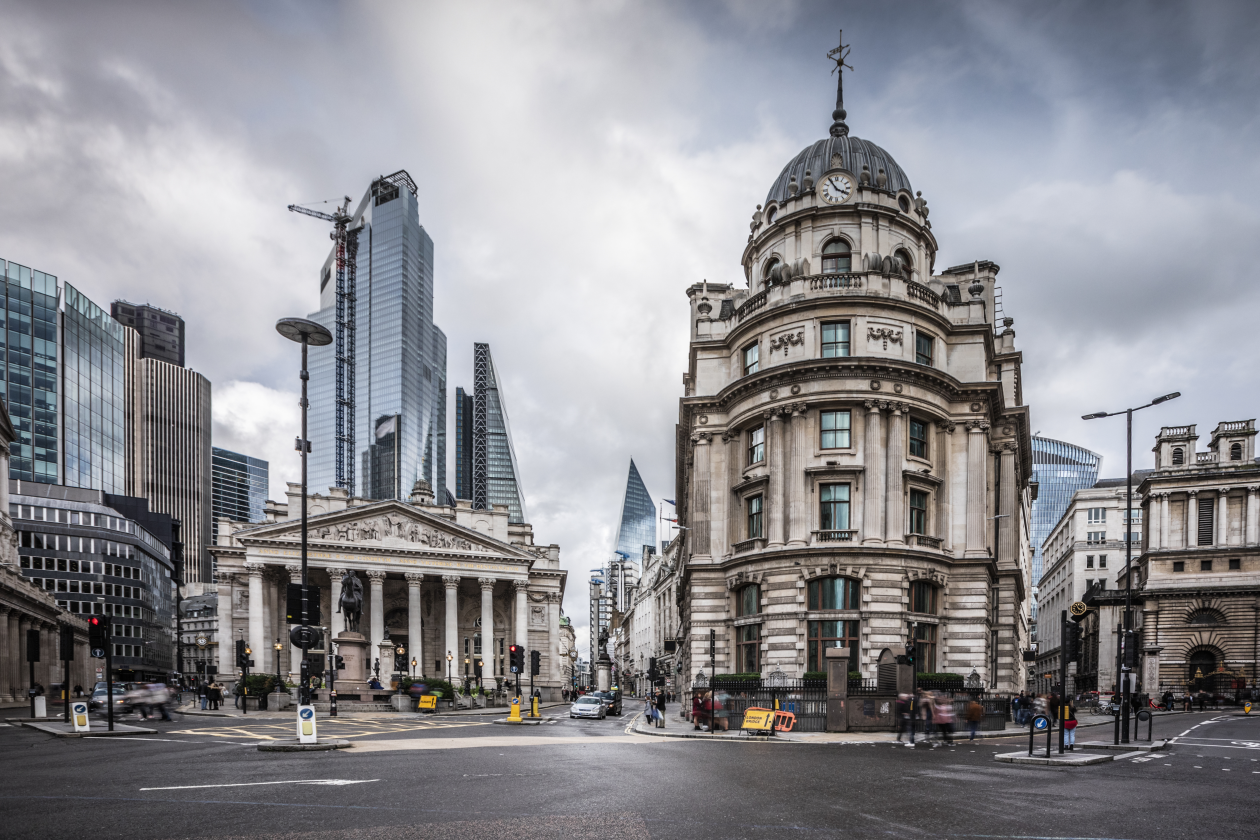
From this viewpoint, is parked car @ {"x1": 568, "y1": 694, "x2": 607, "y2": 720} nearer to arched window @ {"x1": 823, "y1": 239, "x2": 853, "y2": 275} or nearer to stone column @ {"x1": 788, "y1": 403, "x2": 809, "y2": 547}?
stone column @ {"x1": 788, "y1": 403, "x2": 809, "y2": 547}

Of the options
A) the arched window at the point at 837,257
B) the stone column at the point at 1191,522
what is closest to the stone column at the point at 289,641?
the arched window at the point at 837,257

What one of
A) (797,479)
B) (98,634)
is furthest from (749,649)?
(98,634)

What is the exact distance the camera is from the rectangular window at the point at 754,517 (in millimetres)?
40875

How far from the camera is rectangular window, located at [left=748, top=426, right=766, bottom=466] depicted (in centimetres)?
4097

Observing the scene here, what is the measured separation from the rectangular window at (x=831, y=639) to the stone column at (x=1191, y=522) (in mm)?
50555

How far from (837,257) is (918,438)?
10057 mm

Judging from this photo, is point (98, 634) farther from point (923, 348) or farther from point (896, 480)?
point (923, 348)

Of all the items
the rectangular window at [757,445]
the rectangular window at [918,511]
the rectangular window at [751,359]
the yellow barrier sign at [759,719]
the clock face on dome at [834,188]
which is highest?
the clock face on dome at [834,188]

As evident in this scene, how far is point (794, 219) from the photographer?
4309cm

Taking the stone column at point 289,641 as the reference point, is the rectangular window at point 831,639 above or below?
above

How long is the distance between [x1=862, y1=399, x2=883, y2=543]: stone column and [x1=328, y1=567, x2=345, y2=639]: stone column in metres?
52.8

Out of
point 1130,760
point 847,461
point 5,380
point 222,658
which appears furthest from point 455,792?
A: point 5,380

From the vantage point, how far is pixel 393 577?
80.5m

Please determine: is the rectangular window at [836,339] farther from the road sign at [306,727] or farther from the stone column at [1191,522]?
the stone column at [1191,522]
